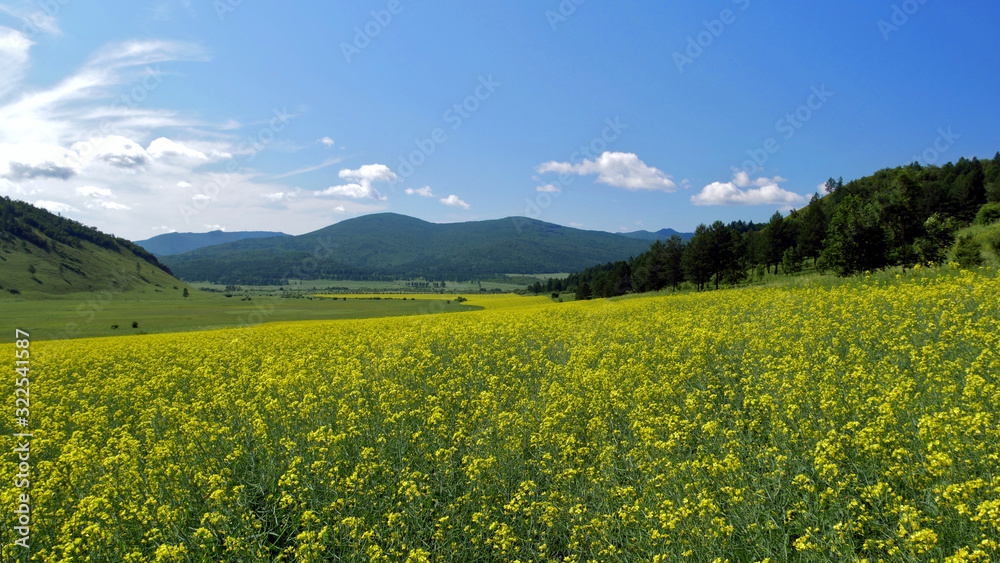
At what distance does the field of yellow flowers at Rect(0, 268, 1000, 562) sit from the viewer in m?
3.54

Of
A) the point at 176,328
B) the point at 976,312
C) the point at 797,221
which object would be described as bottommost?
the point at 176,328

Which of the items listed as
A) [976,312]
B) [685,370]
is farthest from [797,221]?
[685,370]

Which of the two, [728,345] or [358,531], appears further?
[728,345]

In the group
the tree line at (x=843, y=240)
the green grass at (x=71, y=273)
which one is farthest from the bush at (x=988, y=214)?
the green grass at (x=71, y=273)

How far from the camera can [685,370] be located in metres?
7.38

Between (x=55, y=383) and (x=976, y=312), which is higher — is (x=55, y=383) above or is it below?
below

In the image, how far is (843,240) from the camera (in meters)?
38.6

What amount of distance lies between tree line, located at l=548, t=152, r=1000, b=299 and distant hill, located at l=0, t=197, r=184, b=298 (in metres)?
128

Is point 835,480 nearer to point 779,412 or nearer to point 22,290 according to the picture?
point 779,412

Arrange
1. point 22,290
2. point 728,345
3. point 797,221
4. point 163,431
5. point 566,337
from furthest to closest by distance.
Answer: point 22,290, point 797,221, point 566,337, point 728,345, point 163,431

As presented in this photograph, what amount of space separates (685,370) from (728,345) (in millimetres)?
2292

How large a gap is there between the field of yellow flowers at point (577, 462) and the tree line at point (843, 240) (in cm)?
2593

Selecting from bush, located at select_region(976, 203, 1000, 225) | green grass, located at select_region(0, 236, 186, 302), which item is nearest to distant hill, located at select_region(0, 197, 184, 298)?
green grass, located at select_region(0, 236, 186, 302)

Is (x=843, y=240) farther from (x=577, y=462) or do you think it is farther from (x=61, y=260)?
(x=61, y=260)
